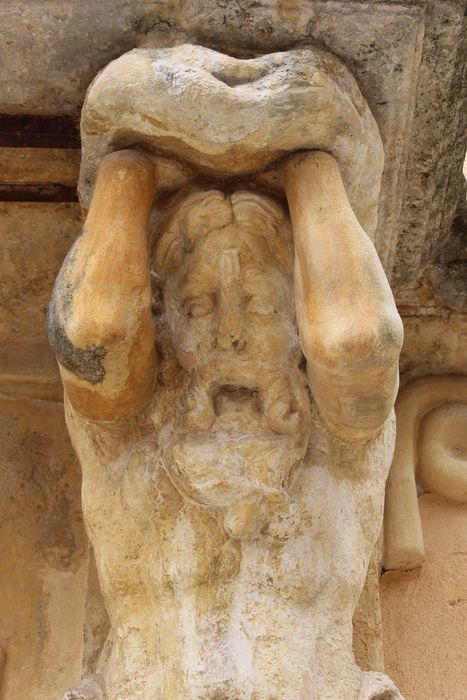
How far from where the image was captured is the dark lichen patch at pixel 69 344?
1.31 metres

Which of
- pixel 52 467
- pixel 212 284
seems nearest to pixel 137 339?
pixel 212 284

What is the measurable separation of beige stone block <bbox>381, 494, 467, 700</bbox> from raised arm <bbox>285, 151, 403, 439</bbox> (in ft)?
2.15

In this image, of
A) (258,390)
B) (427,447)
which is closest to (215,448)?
(258,390)

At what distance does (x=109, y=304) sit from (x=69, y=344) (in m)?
0.07

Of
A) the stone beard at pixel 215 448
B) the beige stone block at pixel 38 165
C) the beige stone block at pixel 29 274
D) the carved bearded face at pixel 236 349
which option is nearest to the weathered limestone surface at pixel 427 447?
the stone beard at pixel 215 448

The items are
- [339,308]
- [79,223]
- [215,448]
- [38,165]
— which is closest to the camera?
[339,308]

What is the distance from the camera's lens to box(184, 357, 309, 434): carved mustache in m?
1.45

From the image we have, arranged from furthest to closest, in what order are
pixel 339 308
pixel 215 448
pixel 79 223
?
pixel 79 223 < pixel 215 448 < pixel 339 308

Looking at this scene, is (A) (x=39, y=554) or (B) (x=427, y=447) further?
(B) (x=427, y=447)

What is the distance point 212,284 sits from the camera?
1473mm

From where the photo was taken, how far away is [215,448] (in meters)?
1.42

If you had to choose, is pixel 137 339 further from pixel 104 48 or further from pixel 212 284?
pixel 104 48

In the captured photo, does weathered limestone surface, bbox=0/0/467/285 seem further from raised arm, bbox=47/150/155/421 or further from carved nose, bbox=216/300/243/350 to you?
carved nose, bbox=216/300/243/350

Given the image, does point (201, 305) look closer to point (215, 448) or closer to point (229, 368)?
point (229, 368)
